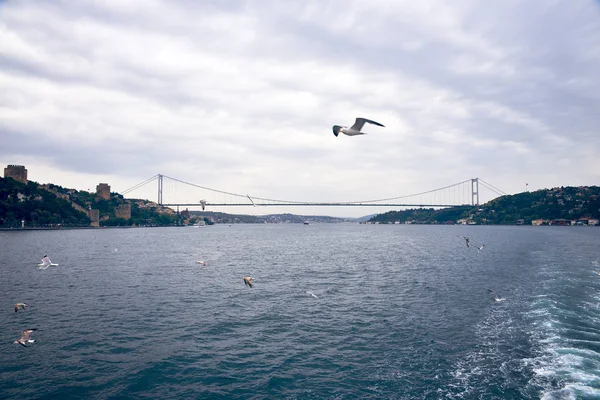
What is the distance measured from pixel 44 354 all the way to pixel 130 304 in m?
7.17

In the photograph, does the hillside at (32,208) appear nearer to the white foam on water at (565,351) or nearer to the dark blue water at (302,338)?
the dark blue water at (302,338)

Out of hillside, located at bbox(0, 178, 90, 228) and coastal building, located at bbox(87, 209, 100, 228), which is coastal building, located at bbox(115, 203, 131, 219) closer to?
coastal building, located at bbox(87, 209, 100, 228)

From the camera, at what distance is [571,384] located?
33.7 ft

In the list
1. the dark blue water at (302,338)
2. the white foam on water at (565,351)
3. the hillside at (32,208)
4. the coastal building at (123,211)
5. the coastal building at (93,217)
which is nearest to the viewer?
the white foam on water at (565,351)

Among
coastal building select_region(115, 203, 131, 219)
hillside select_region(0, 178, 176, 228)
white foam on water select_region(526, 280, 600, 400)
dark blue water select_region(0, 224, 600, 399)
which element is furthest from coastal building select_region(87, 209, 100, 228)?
white foam on water select_region(526, 280, 600, 400)

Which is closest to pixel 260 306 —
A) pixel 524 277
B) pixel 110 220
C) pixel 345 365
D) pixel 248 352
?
pixel 248 352

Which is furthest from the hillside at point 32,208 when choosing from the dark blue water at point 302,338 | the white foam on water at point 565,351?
the white foam on water at point 565,351

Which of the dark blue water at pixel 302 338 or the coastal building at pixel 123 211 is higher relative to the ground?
the coastal building at pixel 123 211

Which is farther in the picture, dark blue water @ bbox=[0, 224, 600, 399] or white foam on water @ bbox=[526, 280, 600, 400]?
dark blue water @ bbox=[0, 224, 600, 399]

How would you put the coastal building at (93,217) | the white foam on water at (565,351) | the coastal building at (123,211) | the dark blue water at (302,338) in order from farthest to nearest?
the coastal building at (123,211), the coastal building at (93,217), the dark blue water at (302,338), the white foam on water at (565,351)

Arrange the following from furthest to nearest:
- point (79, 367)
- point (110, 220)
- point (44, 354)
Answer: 1. point (110, 220)
2. point (44, 354)
3. point (79, 367)

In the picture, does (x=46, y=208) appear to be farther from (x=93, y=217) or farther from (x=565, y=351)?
(x=565, y=351)

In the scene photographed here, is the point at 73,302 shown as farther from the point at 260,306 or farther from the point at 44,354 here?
the point at 260,306

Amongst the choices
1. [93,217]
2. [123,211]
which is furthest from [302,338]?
[123,211]
